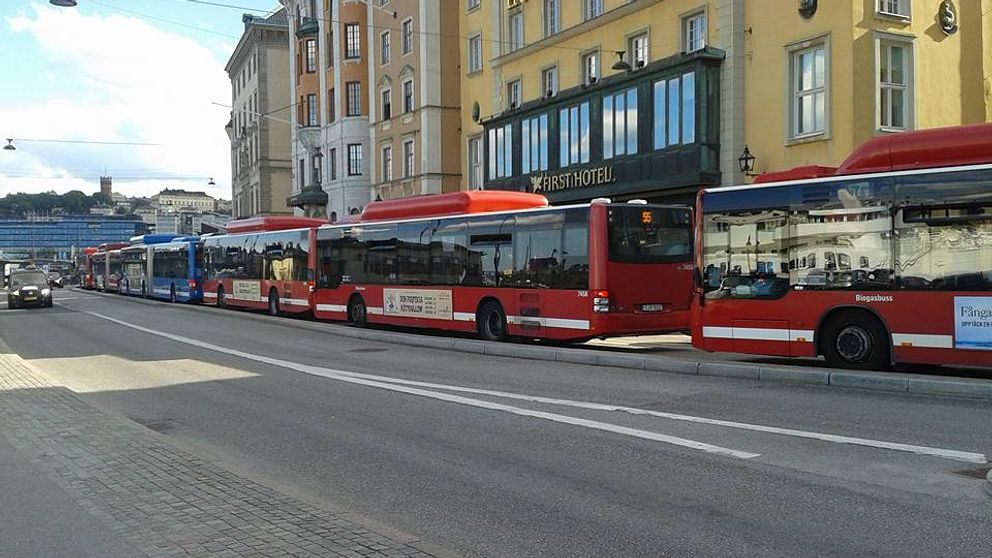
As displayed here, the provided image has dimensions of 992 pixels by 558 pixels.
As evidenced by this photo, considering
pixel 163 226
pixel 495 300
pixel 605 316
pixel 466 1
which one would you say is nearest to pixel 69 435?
pixel 605 316

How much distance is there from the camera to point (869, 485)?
21.1 ft

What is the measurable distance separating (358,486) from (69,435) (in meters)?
3.69

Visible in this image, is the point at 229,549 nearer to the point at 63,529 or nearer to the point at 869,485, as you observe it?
the point at 63,529

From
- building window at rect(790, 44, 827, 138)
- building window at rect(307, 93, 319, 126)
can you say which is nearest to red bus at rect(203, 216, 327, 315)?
building window at rect(790, 44, 827, 138)

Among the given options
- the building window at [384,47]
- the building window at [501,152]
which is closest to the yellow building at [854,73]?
the building window at [501,152]

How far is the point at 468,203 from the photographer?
2041 centimetres

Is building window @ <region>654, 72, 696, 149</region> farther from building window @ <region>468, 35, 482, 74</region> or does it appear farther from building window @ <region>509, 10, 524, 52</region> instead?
building window @ <region>468, 35, 482, 74</region>

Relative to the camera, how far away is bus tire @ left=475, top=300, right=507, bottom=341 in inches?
747

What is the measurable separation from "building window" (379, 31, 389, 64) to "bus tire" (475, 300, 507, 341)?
31642mm

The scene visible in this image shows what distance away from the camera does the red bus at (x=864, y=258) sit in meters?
11.6

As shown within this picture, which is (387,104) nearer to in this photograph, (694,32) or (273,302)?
(273,302)

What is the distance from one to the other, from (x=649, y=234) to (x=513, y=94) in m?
20.5

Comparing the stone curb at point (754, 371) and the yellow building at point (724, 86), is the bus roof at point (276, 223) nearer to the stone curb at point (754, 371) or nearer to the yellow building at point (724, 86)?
the yellow building at point (724, 86)

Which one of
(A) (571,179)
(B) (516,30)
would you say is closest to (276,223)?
(A) (571,179)
